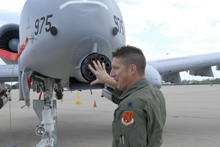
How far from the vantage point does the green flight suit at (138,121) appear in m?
1.35

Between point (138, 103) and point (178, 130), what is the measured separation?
5900mm

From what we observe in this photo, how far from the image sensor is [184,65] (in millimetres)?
7891

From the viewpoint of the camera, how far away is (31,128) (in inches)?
311

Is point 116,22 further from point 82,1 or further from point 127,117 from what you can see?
point 127,117

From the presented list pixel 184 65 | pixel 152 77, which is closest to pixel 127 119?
pixel 152 77

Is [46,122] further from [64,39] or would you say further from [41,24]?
[41,24]

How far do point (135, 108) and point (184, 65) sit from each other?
699cm

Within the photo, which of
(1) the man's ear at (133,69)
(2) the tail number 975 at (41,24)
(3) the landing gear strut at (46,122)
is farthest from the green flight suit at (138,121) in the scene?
(3) the landing gear strut at (46,122)

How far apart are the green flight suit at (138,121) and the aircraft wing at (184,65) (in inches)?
248

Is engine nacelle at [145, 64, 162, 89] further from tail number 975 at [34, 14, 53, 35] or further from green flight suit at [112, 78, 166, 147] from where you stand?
green flight suit at [112, 78, 166, 147]

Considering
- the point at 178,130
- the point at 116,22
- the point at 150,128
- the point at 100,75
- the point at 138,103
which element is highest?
the point at 116,22

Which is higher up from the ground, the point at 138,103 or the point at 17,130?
the point at 138,103

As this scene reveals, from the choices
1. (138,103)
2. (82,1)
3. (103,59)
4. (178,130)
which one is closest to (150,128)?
(138,103)

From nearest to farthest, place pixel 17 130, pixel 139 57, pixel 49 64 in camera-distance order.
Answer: pixel 139 57, pixel 49 64, pixel 17 130
